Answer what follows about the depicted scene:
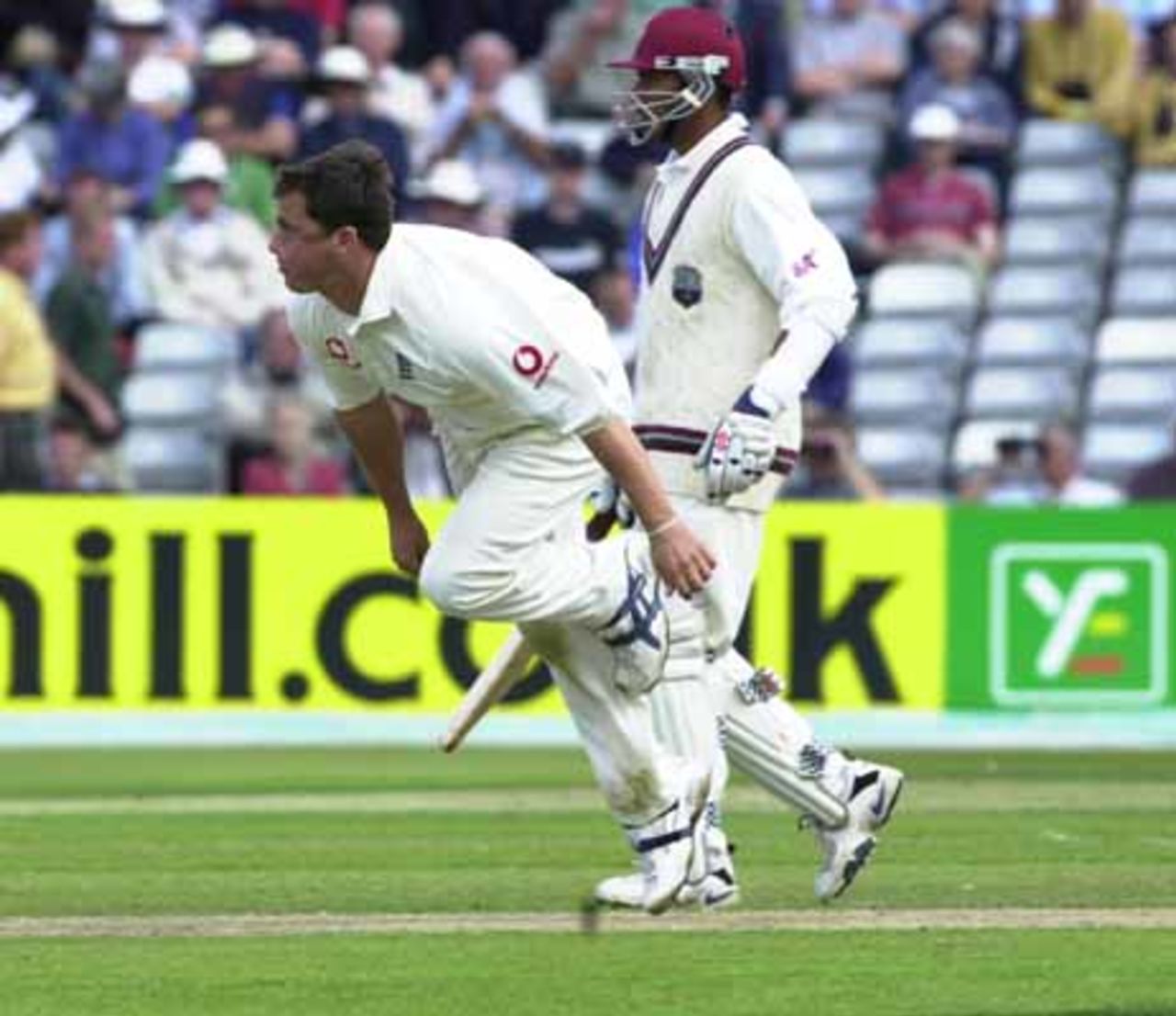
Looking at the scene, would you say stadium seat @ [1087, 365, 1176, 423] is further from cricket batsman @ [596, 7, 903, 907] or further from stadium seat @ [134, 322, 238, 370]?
cricket batsman @ [596, 7, 903, 907]

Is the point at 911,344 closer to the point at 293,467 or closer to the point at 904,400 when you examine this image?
the point at 904,400

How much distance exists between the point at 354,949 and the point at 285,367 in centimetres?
985

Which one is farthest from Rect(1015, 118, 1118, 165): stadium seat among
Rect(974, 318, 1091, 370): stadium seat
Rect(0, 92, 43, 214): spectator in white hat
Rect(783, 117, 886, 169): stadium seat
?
Rect(0, 92, 43, 214): spectator in white hat

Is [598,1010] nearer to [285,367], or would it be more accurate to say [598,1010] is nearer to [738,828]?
[738,828]

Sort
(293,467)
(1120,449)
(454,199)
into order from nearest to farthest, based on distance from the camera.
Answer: (293,467) < (454,199) < (1120,449)

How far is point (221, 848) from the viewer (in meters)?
10.3

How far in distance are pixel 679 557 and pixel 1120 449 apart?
10.3 meters

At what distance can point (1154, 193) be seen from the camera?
1895 cm

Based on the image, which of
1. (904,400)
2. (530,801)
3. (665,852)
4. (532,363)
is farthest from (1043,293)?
(532,363)

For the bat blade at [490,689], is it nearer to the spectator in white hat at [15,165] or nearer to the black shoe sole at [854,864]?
the black shoe sole at [854,864]

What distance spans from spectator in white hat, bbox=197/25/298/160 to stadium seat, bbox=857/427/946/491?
3.28 meters

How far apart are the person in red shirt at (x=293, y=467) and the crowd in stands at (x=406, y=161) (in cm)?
1

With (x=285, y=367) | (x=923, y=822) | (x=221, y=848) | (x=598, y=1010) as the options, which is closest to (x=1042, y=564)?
(x=285, y=367)

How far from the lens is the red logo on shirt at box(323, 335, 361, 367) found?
801cm
